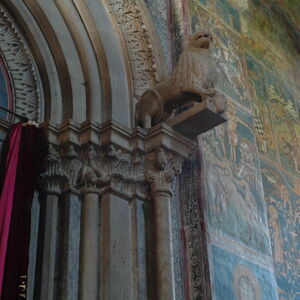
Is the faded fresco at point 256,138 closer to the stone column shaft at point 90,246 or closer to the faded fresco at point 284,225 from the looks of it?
the faded fresco at point 284,225

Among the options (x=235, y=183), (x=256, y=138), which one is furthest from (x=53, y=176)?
(x=256, y=138)

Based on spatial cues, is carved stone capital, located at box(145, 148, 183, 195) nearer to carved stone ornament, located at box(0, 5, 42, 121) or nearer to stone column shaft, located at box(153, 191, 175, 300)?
stone column shaft, located at box(153, 191, 175, 300)

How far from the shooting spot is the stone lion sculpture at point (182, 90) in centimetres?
579


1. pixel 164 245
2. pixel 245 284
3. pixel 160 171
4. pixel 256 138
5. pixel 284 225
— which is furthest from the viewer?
pixel 256 138

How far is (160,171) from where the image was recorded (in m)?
5.66

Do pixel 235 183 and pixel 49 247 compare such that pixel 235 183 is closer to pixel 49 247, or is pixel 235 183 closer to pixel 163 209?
pixel 163 209

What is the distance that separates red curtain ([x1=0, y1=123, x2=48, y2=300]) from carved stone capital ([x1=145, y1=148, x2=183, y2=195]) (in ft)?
2.93

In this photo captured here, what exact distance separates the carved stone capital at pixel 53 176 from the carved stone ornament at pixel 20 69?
0.50 metres

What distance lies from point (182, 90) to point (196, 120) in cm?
31

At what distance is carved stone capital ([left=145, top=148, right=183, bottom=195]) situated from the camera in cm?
562

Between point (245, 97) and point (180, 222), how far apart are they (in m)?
2.16

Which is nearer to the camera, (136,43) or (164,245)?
(164,245)

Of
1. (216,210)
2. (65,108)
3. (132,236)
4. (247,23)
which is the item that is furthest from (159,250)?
(247,23)

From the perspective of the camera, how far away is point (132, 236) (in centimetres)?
540
